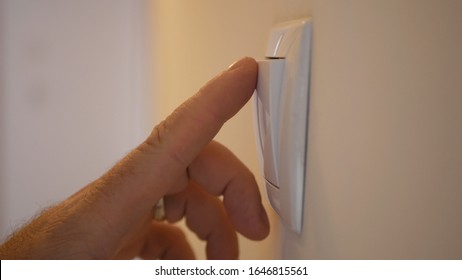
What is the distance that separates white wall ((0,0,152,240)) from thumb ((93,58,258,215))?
1.15 metres

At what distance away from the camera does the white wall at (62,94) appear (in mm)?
1737

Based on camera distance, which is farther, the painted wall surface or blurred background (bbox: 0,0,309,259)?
blurred background (bbox: 0,0,309,259)

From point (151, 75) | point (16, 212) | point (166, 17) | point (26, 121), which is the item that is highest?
point (166, 17)

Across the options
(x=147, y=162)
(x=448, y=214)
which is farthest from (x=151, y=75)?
(x=448, y=214)

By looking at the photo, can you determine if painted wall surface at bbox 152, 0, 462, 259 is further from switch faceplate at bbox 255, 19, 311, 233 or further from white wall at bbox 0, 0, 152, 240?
white wall at bbox 0, 0, 152, 240

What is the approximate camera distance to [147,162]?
48 centimetres

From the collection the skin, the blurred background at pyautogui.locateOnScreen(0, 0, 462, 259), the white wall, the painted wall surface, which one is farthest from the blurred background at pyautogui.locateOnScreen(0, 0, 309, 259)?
the painted wall surface

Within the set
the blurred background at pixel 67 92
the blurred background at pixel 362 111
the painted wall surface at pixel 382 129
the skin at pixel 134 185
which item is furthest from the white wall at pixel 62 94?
the painted wall surface at pixel 382 129

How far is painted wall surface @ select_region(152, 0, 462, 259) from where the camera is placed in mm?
246

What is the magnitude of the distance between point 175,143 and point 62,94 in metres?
1.54

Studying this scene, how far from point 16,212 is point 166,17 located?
142 cm

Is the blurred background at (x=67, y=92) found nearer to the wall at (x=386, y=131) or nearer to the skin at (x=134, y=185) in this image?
→ the skin at (x=134, y=185)

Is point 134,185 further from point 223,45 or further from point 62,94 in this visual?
point 62,94
